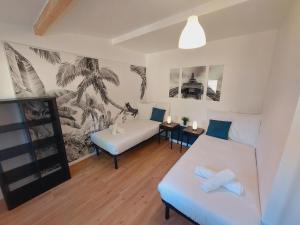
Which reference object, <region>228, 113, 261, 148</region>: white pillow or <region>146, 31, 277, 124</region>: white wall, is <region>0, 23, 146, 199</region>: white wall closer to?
<region>146, 31, 277, 124</region>: white wall

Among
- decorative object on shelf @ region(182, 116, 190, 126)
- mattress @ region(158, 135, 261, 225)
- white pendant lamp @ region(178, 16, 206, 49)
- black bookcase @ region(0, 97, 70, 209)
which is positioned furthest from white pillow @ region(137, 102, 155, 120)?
white pendant lamp @ region(178, 16, 206, 49)

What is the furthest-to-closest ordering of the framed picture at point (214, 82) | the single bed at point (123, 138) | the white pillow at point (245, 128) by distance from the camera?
the framed picture at point (214, 82) < the single bed at point (123, 138) < the white pillow at point (245, 128)

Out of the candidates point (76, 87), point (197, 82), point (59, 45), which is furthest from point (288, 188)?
point (59, 45)

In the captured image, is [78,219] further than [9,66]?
No

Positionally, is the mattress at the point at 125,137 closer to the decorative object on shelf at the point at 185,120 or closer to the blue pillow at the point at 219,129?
the decorative object on shelf at the point at 185,120

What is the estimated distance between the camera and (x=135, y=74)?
3658 millimetres

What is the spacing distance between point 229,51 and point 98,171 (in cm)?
328

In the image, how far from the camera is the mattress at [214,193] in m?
1.09

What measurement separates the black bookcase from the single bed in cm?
66

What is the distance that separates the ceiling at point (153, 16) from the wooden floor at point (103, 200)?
2.36m

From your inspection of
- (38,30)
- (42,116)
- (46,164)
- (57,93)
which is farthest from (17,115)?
(38,30)

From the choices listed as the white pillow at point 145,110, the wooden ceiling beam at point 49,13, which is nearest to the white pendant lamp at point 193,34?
the wooden ceiling beam at point 49,13

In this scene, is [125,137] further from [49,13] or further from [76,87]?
[49,13]

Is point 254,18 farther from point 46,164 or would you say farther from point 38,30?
point 46,164
